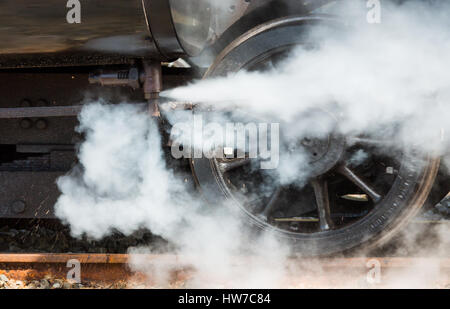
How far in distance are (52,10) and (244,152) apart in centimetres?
123

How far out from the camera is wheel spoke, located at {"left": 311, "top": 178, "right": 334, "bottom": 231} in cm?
228

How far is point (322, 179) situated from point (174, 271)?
3.23 ft

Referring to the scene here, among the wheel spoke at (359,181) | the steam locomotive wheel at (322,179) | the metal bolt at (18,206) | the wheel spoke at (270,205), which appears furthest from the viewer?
the metal bolt at (18,206)

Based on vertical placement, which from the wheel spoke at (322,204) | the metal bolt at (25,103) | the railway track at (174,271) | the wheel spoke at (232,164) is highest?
the metal bolt at (25,103)

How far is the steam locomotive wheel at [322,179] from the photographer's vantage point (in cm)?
213

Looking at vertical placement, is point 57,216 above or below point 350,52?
below

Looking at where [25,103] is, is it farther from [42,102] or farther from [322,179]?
[322,179]

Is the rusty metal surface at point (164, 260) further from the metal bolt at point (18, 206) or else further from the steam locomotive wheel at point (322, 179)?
the metal bolt at point (18, 206)

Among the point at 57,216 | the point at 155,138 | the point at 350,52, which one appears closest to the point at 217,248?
the point at 155,138

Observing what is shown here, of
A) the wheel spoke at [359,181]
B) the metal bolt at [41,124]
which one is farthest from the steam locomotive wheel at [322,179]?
the metal bolt at [41,124]

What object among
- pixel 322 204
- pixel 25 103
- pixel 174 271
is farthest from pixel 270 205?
pixel 25 103

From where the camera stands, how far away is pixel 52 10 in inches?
74.4

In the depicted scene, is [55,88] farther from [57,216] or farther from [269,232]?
[269,232]

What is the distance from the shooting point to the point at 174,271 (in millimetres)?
2270
